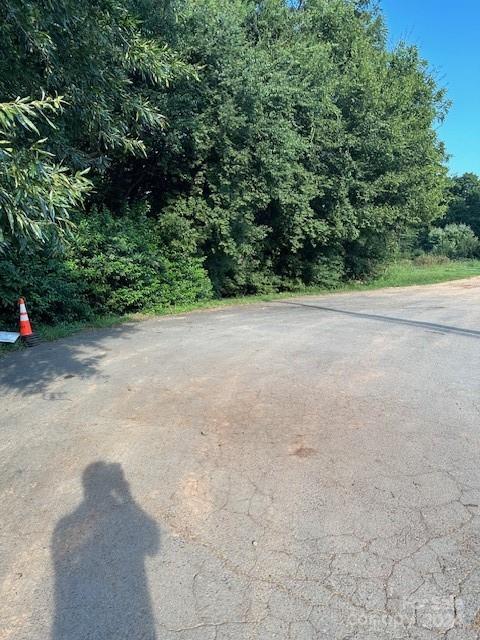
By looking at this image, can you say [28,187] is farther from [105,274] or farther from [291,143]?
[291,143]

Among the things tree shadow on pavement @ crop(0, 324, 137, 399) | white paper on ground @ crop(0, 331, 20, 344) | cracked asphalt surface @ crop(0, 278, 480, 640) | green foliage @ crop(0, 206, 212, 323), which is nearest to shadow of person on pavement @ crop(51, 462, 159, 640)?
cracked asphalt surface @ crop(0, 278, 480, 640)

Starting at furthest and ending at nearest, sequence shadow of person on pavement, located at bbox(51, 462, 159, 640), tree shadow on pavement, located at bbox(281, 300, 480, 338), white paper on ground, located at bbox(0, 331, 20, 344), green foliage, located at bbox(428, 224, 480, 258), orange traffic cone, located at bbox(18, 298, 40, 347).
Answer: green foliage, located at bbox(428, 224, 480, 258), tree shadow on pavement, located at bbox(281, 300, 480, 338), orange traffic cone, located at bbox(18, 298, 40, 347), white paper on ground, located at bbox(0, 331, 20, 344), shadow of person on pavement, located at bbox(51, 462, 159, 640)

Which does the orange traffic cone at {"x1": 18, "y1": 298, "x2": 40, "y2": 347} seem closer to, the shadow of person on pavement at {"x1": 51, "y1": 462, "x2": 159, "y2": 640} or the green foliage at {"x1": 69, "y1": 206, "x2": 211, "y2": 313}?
the green foliage at {"x1": 69, "y1": 206, "x2": 211, "y2": 313}

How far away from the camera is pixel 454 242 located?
4247 cm

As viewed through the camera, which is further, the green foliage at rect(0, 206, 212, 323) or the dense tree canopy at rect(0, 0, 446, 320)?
the green foliage at rect(0, 206, 212, 323)

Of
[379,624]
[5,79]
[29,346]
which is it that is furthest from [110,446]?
[29,346]

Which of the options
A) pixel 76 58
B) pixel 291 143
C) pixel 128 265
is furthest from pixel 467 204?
pixel 76 58

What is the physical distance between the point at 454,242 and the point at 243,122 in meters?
35.5

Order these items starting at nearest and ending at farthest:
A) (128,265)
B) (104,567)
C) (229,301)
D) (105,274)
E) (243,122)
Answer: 1. (104,567)
2. (105,274)
3. (128,265)
4. (243,122)
5. (229,301)

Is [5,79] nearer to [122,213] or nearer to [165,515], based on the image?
[165,515]

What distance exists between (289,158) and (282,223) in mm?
2509

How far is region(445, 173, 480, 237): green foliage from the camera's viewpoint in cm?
5303

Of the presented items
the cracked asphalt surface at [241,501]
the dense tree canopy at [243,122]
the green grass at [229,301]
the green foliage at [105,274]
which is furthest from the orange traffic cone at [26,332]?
the dense tree canopy at [243,122]

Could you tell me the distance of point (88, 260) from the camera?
34.4 feet
